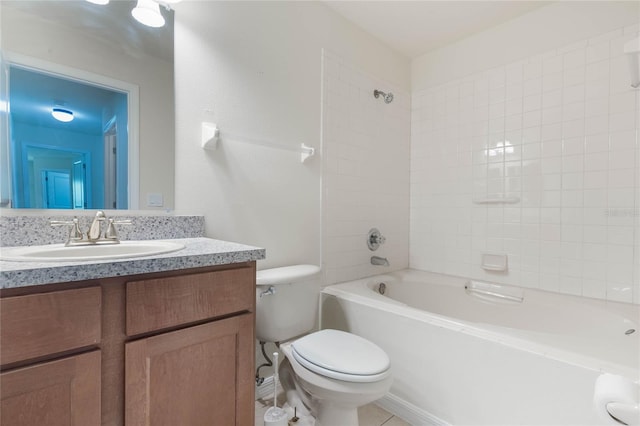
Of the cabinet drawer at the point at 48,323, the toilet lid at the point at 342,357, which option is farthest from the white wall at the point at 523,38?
the cabinet drawer at the point at 48,323

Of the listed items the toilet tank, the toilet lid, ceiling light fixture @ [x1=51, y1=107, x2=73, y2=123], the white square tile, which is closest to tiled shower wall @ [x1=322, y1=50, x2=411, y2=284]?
the toilet tank

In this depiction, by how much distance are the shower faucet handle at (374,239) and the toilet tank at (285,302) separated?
0.79 metres

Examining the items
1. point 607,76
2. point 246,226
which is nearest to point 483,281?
point 607,76

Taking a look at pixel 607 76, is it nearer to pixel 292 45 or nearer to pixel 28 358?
pixel 292 45

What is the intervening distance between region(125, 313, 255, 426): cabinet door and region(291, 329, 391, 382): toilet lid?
0.30m

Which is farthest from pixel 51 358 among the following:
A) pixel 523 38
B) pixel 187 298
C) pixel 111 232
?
pixel 523 38

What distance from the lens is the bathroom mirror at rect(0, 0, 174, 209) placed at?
→ 102 cm

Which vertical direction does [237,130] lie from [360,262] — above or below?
above

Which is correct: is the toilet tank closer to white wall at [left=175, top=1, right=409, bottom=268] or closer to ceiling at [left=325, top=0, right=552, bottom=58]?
white wall at [left=175, top=1, right=409, bottom=268]

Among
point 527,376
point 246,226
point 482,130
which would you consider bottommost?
point 527,376

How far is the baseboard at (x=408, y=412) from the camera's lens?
1.42 meters

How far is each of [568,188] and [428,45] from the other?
148cm

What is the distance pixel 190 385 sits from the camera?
2.81ft

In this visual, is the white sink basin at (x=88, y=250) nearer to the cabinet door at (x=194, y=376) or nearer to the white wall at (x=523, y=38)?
the cabinet door at (x=194, y=376)
